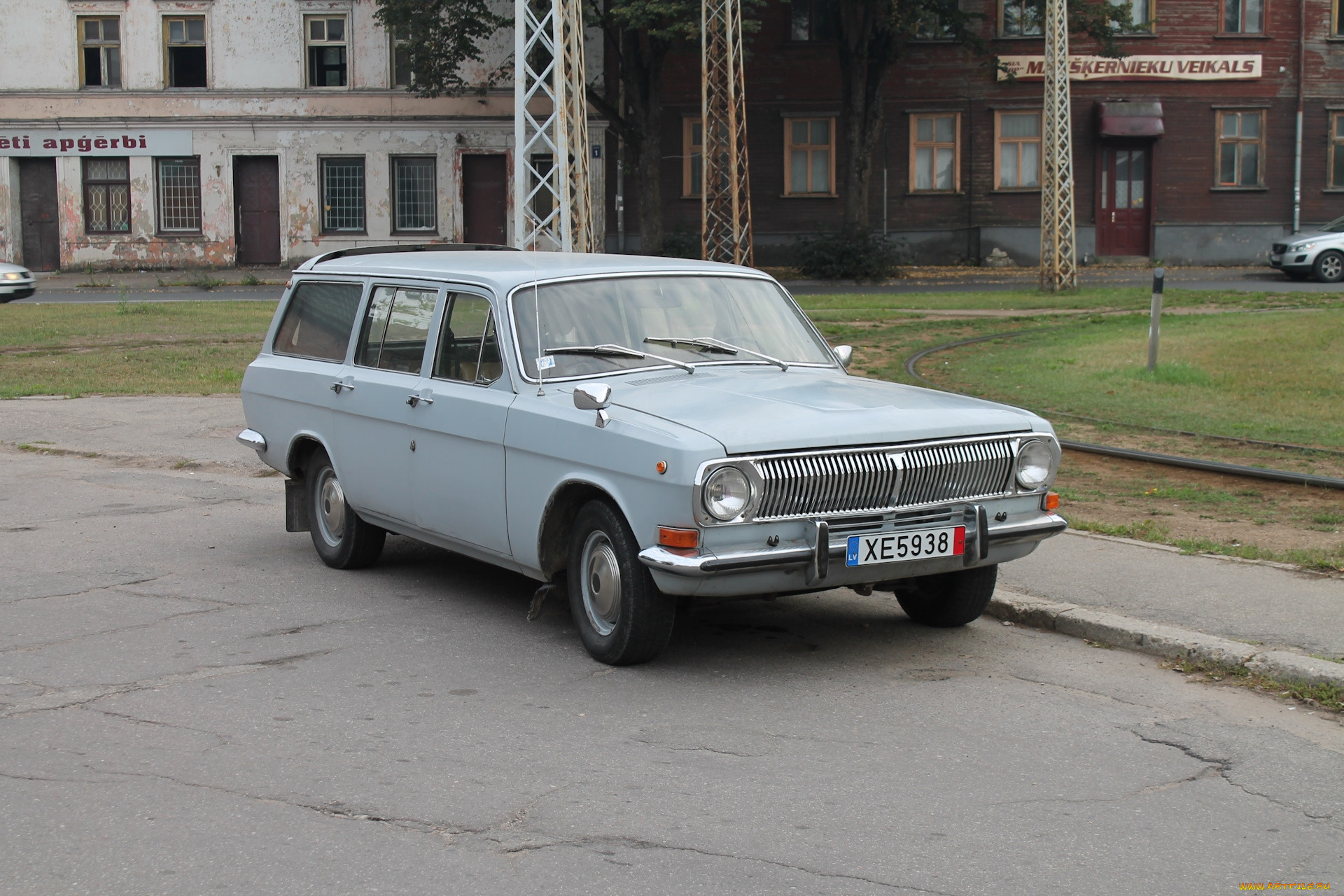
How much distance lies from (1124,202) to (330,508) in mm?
36208

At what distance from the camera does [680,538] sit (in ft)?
17.8

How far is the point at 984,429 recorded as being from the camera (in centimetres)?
601

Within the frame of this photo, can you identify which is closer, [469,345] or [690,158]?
[469,345]

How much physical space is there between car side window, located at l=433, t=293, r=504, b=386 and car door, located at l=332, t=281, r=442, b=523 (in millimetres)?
174

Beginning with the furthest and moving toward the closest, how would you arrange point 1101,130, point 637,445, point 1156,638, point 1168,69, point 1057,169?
point 1168,69, point 1101,130, point 1057,169, point 1156,638, point 637,445

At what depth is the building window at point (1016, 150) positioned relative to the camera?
133 ft

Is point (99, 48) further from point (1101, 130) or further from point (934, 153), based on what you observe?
point (1101, 130)

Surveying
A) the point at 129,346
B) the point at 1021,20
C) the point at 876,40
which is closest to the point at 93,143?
the point at 876,40

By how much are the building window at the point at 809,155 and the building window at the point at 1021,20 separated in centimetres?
524

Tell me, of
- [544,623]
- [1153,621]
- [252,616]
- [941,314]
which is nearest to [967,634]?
[1153,621]

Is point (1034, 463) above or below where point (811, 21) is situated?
below

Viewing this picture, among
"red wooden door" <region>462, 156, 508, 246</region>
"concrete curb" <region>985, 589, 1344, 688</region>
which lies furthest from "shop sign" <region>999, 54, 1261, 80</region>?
"concrete curb" <region>985, 589, 1344, 688</region>

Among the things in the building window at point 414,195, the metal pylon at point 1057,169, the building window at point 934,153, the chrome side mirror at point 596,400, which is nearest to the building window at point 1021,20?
the building window at point 934,153

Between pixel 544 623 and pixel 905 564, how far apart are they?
5.86 ft
